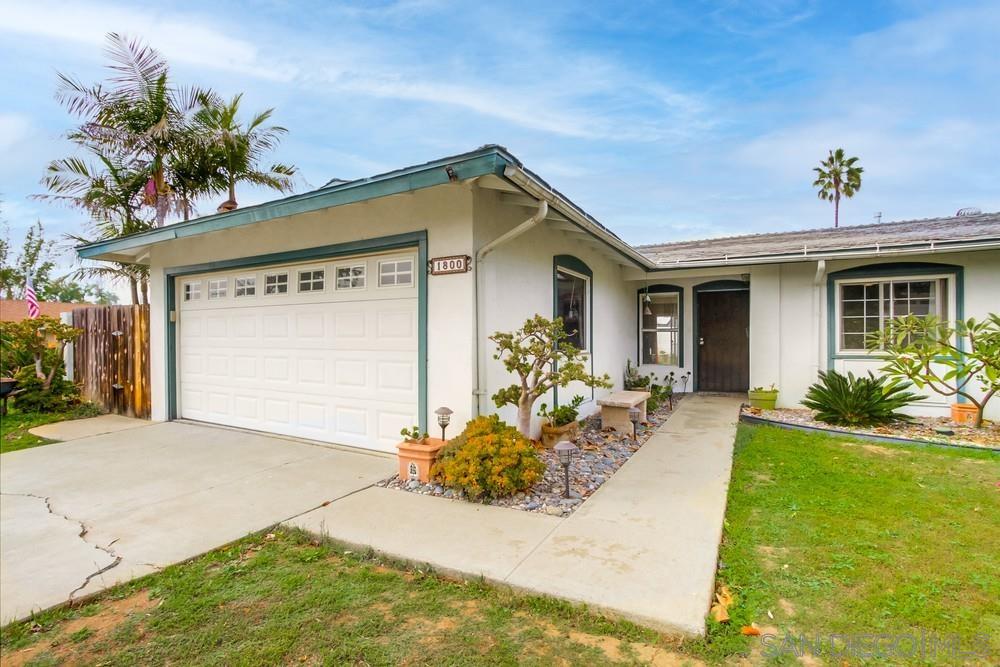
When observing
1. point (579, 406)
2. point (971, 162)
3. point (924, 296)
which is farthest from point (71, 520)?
point (971, 162)

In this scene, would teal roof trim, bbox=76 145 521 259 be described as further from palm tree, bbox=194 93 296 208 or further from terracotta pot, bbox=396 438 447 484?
palm tree, bbox=194 93 296 208

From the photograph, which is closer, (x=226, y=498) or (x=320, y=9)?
(x=226, y=498)

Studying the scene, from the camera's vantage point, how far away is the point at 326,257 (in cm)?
579

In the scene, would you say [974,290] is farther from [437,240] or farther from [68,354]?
[68,354]

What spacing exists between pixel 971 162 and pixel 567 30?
1283cm

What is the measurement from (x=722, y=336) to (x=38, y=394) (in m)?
12.7

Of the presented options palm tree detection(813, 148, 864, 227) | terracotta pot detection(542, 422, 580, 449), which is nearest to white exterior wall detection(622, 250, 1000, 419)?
terracotta pot detection(542, 422, 580, 449)

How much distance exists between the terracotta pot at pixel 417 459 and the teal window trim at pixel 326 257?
51 cm

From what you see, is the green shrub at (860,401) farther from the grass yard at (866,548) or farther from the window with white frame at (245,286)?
the window with white frame at (245,286)

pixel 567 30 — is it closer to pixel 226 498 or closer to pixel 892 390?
pixel 892 390

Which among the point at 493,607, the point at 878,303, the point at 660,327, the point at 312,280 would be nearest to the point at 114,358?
the point at 312,280

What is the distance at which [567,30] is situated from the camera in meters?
7.25

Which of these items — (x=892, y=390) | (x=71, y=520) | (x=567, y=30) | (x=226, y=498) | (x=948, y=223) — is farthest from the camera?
(x=948, y=223)

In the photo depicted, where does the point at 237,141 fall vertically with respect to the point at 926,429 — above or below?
above
